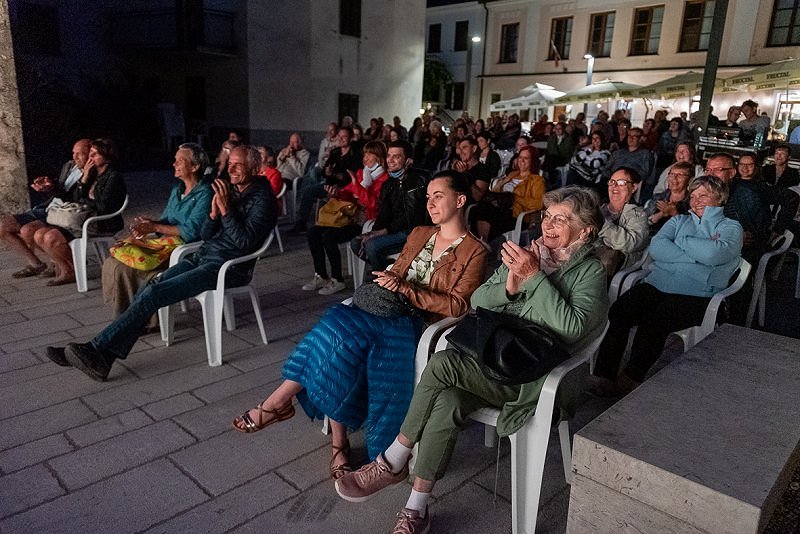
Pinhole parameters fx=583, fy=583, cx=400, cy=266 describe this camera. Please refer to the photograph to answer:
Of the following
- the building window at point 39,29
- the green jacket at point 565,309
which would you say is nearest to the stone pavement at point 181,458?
the green jacket at point 565,309

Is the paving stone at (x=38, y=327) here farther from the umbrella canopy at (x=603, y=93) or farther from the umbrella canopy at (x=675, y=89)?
the umbrella canopy at (x=603, y=93)

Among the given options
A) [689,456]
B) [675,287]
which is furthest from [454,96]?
[689,456]

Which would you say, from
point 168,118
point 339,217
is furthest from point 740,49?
point 339,217

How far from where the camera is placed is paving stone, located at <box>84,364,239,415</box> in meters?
2.83

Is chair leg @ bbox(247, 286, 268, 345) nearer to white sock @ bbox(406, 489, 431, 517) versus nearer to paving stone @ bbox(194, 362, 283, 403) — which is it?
paving stone @ bbox(194, 362, 283, 403)

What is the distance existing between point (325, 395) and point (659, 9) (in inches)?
844

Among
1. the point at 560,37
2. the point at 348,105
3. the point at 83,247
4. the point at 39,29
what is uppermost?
the point at 560,37

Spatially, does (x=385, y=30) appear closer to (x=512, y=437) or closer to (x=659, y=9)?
(x=659, y=9)

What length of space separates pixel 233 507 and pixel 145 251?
1.95 metres

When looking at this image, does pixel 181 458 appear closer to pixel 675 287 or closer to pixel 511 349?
pixel 511 349

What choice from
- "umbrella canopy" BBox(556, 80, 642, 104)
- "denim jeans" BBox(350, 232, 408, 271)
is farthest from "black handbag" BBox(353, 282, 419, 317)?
"umbrella canopy" BBox(556, 80, 642, 104)

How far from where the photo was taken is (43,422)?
8.68 ft

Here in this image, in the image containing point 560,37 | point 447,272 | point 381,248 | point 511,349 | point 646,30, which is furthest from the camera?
point 560,37

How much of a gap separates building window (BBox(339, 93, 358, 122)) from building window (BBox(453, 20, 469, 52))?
10.6 metres
